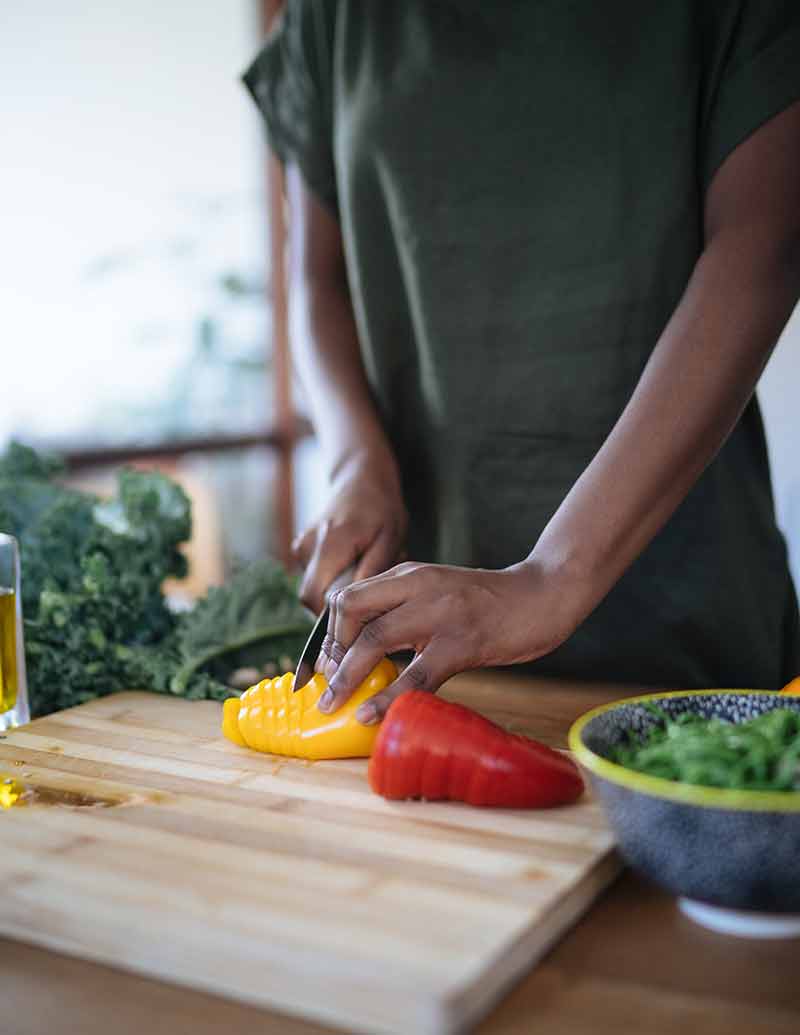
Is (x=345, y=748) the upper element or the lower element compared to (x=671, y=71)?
lower

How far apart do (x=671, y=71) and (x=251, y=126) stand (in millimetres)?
3752

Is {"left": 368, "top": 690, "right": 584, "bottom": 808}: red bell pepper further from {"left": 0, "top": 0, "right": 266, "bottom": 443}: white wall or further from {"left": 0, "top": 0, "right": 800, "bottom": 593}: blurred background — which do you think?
{"left": 0, "top": 0, "right": 266, "bottom": 443}: white wall

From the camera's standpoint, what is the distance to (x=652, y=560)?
165cm

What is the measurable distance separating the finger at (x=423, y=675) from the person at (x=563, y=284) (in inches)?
8.3

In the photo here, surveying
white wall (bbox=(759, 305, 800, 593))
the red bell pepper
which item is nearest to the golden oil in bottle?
Answer: the red bell pepper

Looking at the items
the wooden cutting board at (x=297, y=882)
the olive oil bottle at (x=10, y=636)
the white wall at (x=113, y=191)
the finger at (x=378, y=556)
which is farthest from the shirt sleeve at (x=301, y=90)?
the white wall at (x=113, y=191)

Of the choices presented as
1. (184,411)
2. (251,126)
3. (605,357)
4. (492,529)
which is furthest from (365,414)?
(251,126)

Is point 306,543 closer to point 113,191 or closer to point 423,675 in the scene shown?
point 423,675

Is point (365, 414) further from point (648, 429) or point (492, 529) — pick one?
point (648, 429)

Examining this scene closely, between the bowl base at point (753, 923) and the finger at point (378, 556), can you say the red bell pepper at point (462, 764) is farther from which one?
the finger at point (378, 556)

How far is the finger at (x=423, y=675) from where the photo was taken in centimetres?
120

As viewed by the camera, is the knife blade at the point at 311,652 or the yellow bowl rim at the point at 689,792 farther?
the knife blade at the point at 311,652

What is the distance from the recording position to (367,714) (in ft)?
3.94

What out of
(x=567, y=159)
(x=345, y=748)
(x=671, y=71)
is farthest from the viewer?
(x=567, y=159)
